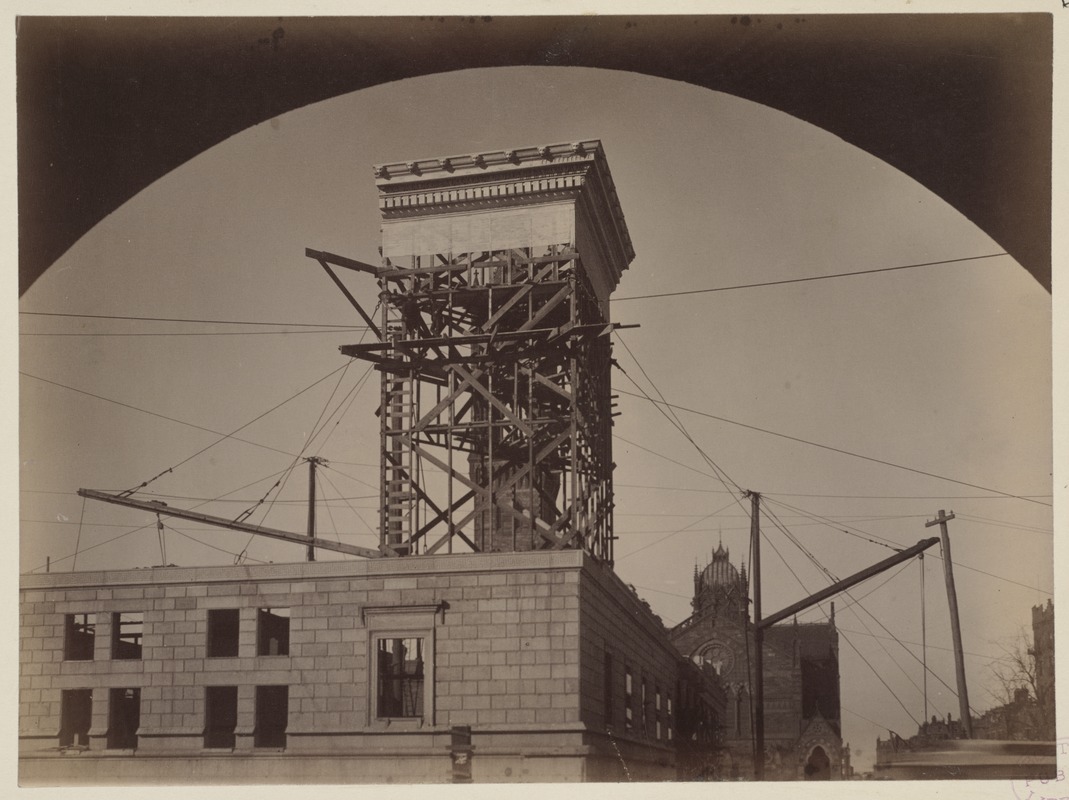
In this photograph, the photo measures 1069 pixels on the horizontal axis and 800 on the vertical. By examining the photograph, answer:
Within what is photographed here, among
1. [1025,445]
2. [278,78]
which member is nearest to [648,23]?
[278,78]

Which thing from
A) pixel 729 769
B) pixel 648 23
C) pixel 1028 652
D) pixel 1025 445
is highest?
pixel 648 23

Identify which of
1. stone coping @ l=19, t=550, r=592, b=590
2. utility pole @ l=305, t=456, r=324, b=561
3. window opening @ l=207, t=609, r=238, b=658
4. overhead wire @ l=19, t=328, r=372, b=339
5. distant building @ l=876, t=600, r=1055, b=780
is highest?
overhead wire @ l=19, t=328, r=372, b=339

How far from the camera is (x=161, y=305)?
23531mm

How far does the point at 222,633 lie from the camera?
Answer: 100 ft

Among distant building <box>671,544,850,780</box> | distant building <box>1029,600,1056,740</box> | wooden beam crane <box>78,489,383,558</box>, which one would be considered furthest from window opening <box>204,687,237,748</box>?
distant building <box>671,544,850,780</box>

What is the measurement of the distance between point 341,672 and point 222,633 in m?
5.36

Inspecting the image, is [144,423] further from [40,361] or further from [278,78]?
[278,78]

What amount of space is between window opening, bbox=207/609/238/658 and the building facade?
0.28ft

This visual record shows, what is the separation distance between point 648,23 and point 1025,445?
8.52 m

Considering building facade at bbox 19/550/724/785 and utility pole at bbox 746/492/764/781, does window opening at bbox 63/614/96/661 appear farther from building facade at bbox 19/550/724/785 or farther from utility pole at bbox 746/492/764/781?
utility pole at bbox 746/492/764/781

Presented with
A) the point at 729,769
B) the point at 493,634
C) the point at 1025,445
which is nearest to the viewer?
the point at 1025,445

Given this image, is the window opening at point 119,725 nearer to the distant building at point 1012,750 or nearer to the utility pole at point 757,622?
the utility pole at point 757,622

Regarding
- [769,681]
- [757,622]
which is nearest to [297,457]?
[757,622]

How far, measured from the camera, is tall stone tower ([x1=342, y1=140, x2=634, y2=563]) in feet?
100.0
